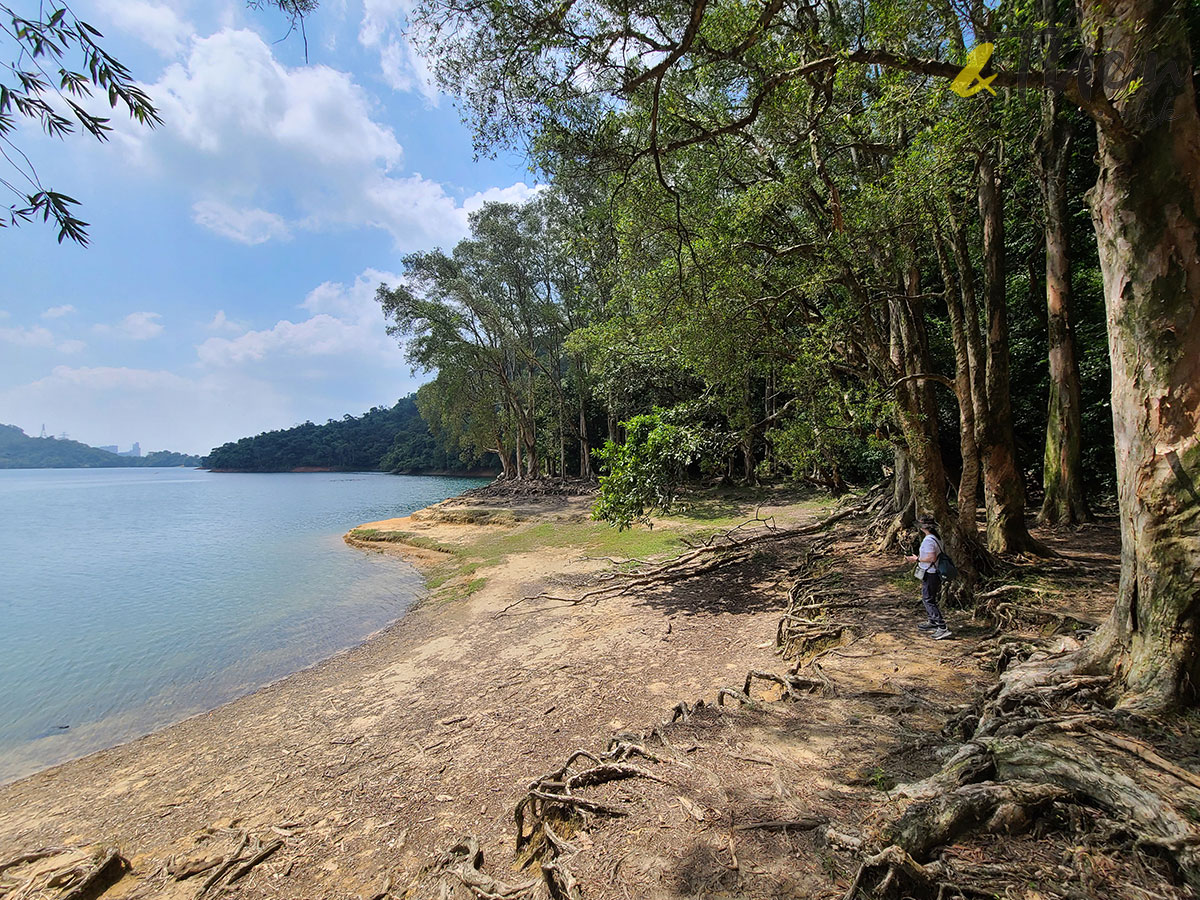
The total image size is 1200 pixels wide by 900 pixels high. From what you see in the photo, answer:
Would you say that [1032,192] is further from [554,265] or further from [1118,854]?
[554,265]

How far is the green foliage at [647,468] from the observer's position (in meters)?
8.71

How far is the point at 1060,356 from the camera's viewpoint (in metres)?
8.85

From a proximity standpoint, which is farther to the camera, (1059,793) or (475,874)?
(475,874)

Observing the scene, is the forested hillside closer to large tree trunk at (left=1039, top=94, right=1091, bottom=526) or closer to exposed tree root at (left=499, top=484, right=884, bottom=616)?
large tree trunk at (left=1039, top=94, right=1091, bottom=526)

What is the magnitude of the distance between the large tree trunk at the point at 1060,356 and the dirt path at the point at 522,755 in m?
3.95

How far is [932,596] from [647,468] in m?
4.37

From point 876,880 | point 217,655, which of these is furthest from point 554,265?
point 876,880

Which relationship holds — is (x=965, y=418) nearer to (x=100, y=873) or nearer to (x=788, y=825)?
(x=788, y=825)

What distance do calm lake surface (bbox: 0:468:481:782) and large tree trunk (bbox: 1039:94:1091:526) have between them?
13.3 meters

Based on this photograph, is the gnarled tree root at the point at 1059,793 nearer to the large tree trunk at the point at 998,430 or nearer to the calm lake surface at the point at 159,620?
the large tree trunk at the point at 998,430

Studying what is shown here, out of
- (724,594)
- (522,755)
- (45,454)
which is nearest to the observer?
(522,755)

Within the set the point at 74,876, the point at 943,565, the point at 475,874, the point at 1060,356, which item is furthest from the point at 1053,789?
the point at 1060,356

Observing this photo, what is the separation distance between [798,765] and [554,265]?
2758 cm

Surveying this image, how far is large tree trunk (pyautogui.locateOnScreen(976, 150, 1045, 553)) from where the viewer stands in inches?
287
